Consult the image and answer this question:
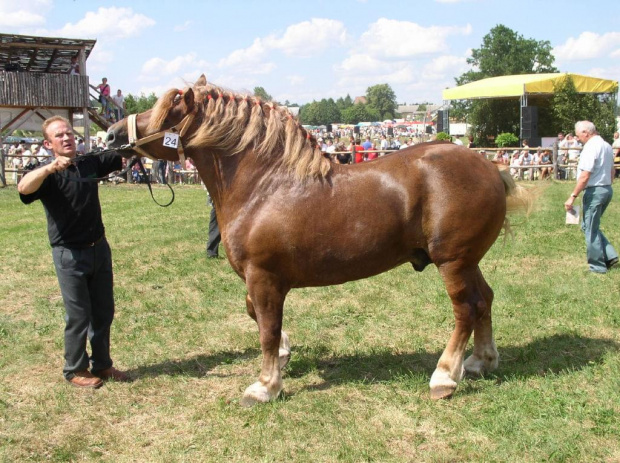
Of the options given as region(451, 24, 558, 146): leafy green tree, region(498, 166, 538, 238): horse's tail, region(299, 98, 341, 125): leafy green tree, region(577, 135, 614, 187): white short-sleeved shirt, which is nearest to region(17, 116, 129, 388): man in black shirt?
region(498, 166, 538, 238): horse's tail

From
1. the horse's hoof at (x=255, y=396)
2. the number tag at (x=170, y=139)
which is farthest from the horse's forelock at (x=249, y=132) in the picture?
the horse's hoof at (x=255, y=396)

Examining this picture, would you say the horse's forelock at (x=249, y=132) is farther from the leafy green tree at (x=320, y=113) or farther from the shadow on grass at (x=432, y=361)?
the leafy green tree at (x=320, y=113)

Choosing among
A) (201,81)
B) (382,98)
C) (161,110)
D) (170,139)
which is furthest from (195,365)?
(382,98)

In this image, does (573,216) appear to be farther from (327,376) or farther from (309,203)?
(309,203)

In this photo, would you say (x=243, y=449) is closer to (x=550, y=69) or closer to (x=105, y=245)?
(x=105, y=245)

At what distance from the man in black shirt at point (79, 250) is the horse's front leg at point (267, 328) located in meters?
1.32

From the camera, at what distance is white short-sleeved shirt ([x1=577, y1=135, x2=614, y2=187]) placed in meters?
7.73

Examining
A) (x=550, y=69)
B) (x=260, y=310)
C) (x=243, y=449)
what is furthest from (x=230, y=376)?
(x=550, y=69)

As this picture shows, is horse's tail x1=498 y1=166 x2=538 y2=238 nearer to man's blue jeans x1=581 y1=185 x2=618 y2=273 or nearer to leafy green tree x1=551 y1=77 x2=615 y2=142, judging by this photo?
man's blue jeans x1=581 y1=185 x2=618 y2=273

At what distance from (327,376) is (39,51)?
27.3 m

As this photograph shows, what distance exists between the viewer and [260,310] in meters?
4.38

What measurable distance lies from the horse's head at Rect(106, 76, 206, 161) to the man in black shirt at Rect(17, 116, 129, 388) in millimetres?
373

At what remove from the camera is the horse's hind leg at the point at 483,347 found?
479 cm

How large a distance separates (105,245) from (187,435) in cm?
179
